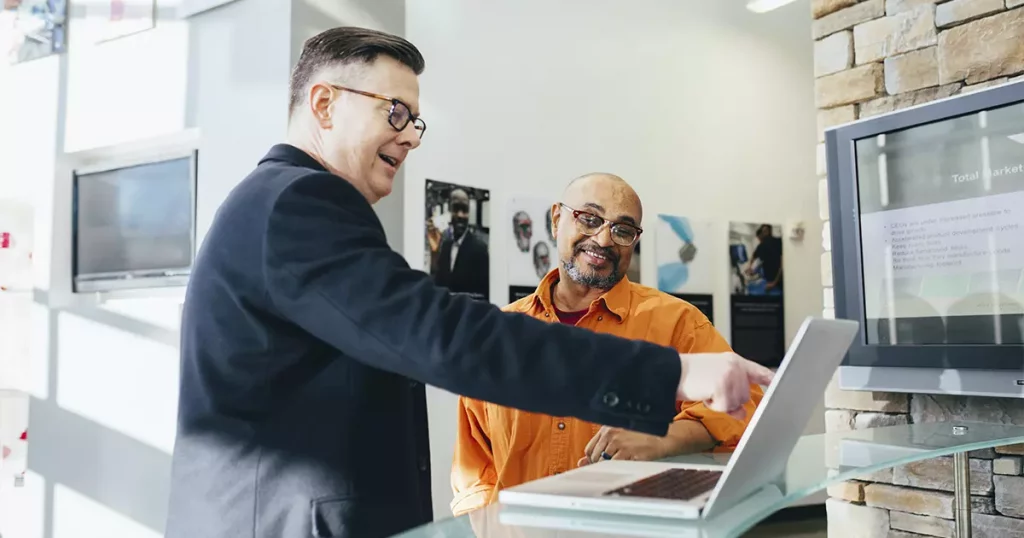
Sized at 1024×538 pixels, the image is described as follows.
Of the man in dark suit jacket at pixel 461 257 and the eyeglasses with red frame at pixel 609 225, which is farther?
the man in dark suit jacket at pixel 461 257

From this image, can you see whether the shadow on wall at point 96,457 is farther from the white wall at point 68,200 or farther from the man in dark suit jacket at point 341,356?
the man in dark suit jacket at point 341,356

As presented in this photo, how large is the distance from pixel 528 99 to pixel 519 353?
4.15m

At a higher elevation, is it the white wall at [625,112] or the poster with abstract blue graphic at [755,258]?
the white wall at [625,112]

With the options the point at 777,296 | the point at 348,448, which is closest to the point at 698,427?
the point at 348,448

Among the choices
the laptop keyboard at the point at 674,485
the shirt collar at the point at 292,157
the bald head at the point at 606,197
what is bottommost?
the laptop keyboard at the point at 674,485

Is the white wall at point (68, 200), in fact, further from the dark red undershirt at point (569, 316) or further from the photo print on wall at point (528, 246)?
the photo print on wall at point (528, 246)

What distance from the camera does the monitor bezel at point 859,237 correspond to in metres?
2.38

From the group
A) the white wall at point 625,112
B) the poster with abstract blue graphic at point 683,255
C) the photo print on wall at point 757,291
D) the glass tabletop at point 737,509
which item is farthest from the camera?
the photo print on wall at point 757,291

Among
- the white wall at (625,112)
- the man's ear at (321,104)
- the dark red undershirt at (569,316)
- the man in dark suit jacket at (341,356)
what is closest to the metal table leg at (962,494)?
the dark red undershirt at (569,316)

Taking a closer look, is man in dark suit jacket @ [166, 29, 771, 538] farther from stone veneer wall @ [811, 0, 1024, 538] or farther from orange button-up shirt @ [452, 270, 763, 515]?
stone veneer wall @ [811, 0, 1024, 538]

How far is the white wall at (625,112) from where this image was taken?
15.7 feet

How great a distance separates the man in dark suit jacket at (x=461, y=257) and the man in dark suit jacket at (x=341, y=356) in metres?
3.10

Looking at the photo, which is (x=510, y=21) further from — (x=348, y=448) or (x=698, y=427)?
(x=348, y=448)

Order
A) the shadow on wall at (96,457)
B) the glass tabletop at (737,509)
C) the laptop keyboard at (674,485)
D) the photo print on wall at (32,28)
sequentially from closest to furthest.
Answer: the glass tabletop at (737,509), the laptop keyboard at (674,485), the shadow on wall at (96,457), the photo print on wall at (32,28)
